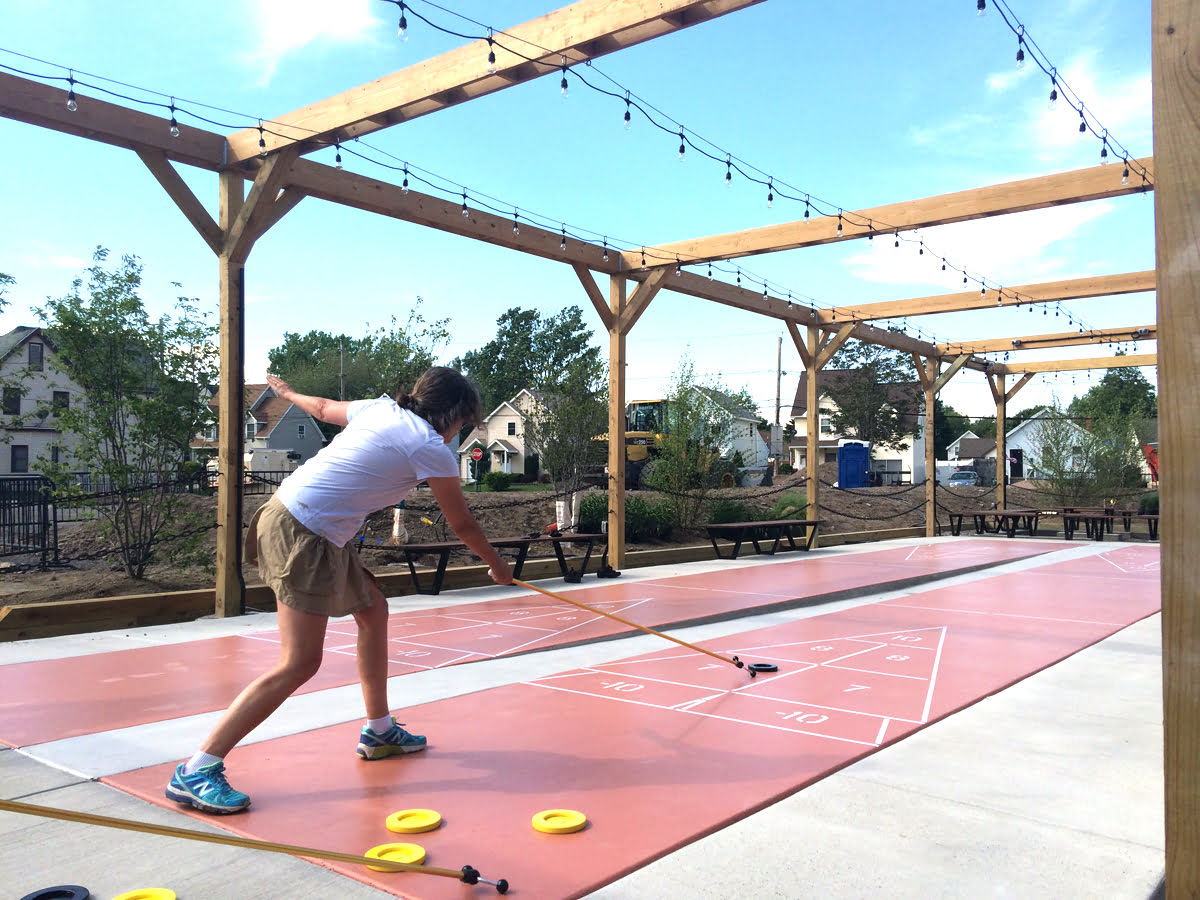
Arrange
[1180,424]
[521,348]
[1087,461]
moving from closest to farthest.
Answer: [1180,424], [1087,461], [521,348]

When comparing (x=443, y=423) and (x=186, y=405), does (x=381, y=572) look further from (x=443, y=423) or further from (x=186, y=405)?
(x=443, y=423)

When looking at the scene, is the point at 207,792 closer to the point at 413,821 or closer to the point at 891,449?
the point at 413,821

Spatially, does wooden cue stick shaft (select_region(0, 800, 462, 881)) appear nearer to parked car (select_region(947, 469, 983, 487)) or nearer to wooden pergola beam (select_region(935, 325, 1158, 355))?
wooden pergola beam (select_region(935, 325, 1158, 355))

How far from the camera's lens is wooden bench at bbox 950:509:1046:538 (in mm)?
17156

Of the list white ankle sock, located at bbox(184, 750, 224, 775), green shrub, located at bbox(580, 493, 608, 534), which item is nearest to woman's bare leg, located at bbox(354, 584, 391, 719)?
white ankle sock, located at bbox(184, 750, 224, 775)

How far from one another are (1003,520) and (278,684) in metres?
19.5

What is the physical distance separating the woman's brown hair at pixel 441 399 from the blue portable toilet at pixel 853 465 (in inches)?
1388

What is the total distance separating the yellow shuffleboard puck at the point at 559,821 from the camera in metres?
2.86

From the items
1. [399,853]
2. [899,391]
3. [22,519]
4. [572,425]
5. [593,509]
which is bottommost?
[399,853]

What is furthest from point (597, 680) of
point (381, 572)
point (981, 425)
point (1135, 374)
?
point (981, 425)

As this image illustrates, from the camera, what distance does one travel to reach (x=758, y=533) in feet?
44.4

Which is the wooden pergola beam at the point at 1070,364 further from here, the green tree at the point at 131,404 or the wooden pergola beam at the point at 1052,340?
the green tree at the point at 131,404

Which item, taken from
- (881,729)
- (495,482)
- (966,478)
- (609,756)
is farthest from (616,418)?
(966,478)

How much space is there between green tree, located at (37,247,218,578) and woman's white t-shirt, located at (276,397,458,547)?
473 cm
